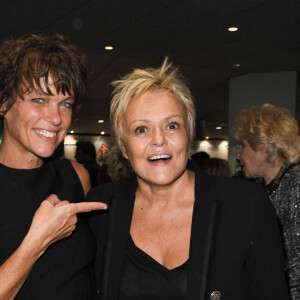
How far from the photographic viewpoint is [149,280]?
195cm

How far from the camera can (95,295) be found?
216 cm

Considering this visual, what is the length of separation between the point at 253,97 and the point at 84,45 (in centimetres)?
498

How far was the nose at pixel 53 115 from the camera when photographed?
2015 mm

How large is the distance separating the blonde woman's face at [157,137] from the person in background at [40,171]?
0.33m

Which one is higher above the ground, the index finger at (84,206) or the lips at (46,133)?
the lips at (46,133)

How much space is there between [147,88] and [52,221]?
2.81ft

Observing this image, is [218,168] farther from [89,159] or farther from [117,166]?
[89,159]

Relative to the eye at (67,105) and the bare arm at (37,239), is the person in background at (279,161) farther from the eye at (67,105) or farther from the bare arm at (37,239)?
the eye at (67,105)

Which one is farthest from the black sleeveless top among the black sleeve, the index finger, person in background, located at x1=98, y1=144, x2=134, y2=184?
person in background, located at x1=98, y1=144, x2=134, y2=184

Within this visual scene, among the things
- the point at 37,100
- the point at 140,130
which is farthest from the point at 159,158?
the point at 37,100

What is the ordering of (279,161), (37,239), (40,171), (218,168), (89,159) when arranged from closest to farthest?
(37,239) → (40,171) → (279,161) → (218,168) → (89,159)

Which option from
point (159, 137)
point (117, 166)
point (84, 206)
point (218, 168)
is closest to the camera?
point (84, 206)

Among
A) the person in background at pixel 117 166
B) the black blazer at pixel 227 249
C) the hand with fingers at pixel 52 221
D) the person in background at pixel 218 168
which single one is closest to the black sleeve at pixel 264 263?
the black blazer at pixel 227 249

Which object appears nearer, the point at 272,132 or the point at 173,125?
the point at 173,125
